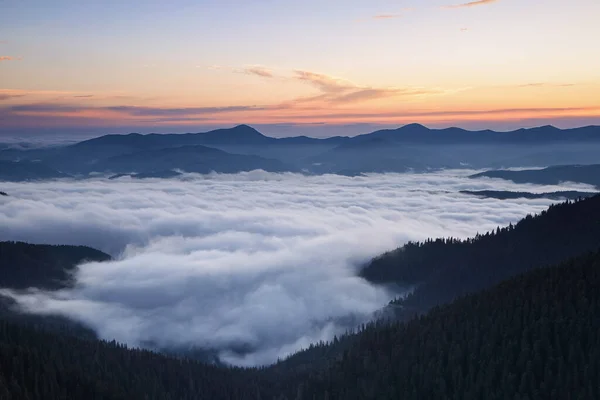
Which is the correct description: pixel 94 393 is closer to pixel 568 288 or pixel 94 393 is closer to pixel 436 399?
pixel 436 399

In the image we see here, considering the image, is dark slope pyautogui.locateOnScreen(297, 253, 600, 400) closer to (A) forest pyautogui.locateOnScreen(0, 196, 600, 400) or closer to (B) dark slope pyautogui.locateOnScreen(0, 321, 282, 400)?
(A) forest pyautogui.locateOnScreen(0, 196, 600, 400)

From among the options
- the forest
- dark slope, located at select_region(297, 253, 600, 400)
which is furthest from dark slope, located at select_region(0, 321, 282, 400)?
dark slope, located at select_region(297, 253, 600, 400)

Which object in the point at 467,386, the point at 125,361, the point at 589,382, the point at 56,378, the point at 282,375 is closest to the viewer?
the point at 589,382

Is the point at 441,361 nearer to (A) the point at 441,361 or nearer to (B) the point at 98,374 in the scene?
(A) the point at 441,361

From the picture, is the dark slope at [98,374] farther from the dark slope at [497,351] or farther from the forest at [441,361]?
the dark slope at [497,351]

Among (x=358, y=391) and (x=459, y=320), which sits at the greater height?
(x=459, y=320)

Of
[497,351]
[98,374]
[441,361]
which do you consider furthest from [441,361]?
[98,374]

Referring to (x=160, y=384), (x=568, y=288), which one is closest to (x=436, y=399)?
(x=568, y=288)
